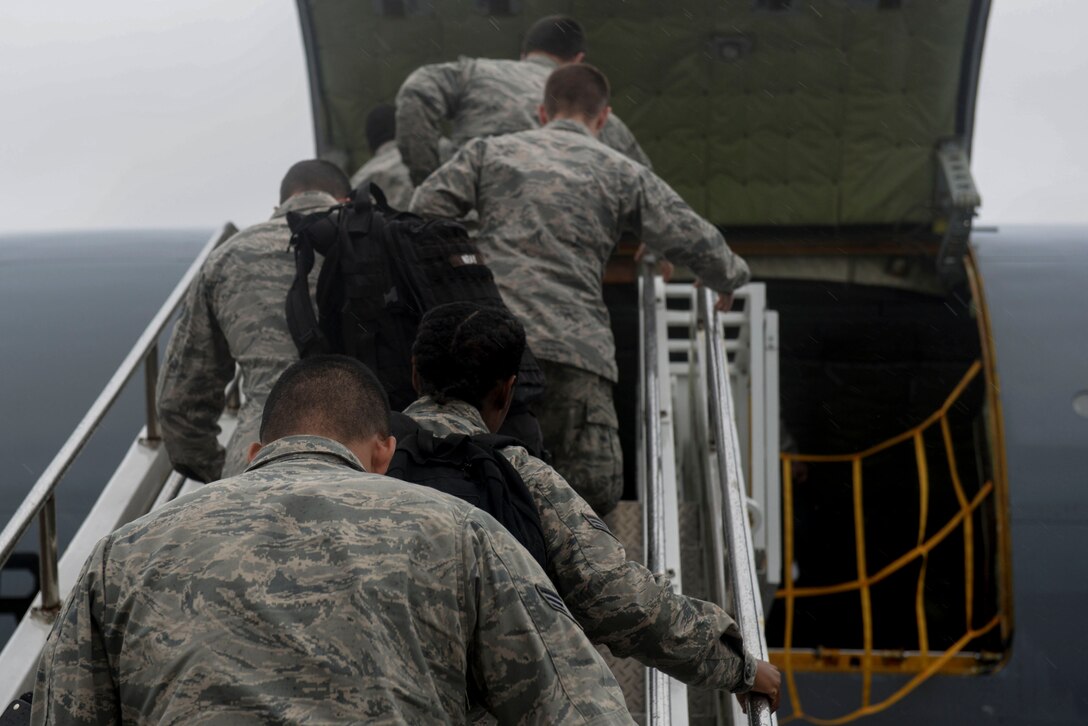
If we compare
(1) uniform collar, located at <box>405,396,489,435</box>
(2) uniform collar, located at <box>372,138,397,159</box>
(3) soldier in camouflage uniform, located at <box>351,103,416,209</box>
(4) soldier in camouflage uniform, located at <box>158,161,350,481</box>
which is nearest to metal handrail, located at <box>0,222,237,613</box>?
(4) soldier in camouflage uniform, located at <box>158,161,350,481</box>

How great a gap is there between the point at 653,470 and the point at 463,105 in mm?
2024

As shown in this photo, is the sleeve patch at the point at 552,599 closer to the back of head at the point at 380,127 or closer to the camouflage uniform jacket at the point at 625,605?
the camouflage uniform jacket at the point at 625,605

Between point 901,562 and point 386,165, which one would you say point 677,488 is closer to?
point 386,165

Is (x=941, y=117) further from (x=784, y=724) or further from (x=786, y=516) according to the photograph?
(x=784, y=724)

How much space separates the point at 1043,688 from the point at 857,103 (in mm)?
3090

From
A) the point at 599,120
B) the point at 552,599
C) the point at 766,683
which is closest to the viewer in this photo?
the point at 552,599

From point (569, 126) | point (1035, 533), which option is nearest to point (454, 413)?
point (569, 126)

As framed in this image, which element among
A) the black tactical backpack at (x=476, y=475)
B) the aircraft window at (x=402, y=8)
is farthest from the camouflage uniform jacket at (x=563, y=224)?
the aircraft window at (x=402, y=8)

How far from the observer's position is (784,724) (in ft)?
23.6

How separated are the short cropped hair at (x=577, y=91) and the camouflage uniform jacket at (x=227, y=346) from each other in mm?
1100

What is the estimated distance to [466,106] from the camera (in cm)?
547

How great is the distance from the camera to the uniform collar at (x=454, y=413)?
280cm

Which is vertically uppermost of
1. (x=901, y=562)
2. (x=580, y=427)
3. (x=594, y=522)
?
(x=594, y=522)

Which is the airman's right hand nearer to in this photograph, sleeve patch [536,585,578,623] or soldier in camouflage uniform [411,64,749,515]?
sleeve patch [536,585,578,623]
